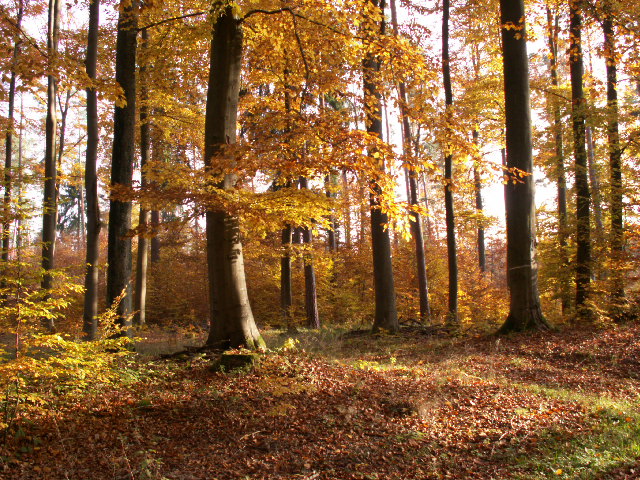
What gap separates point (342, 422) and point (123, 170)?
19.8 feet

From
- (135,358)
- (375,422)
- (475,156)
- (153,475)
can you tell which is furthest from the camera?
(135,358)

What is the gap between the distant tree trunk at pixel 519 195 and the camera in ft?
30.3

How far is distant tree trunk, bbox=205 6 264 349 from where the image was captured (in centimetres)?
694

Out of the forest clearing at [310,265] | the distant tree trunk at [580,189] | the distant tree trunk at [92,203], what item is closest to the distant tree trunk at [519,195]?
the forest clearing at [310,265]

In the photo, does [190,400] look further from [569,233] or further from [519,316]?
[569,233]

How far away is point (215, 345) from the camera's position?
276 inches

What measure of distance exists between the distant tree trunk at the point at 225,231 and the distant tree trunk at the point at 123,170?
5.78 feet

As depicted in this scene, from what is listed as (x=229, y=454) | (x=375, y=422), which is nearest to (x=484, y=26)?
(x=375, y=422)

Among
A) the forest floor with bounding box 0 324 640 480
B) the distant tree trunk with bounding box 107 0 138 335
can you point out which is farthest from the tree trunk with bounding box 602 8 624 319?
the distant tree trunk with bounding box 107 0 138 335

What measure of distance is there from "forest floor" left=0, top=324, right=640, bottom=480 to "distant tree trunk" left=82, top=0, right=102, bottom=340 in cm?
223

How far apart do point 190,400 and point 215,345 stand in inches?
53.0

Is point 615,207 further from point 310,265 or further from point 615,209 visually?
point 310,265

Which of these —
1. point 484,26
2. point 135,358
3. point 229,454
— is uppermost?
point 484,26

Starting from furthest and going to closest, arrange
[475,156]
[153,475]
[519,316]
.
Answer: [519,316], [475,156], [153,475]
